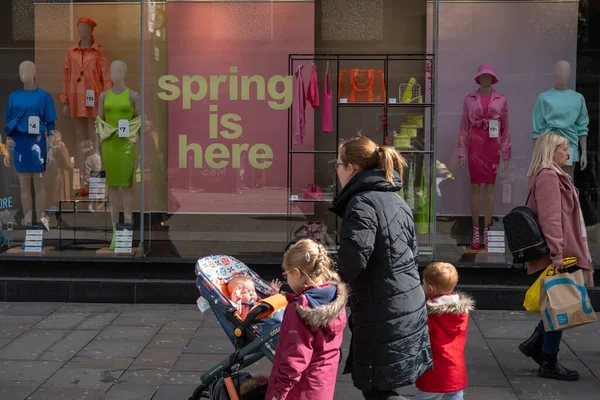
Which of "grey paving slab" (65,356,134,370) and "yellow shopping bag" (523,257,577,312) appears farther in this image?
"grey paving slab" (65,356,134,370)

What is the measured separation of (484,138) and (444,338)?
4.96 m

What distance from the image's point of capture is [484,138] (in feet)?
30.6

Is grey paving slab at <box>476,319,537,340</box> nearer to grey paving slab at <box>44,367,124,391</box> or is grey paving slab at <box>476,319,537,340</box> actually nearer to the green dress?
grey paving slab at <box>44,367,124,391</box>

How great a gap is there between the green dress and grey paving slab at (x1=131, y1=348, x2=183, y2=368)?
9.76 feet

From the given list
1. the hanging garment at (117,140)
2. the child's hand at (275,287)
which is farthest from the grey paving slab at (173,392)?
the hanging garment at (117,140)

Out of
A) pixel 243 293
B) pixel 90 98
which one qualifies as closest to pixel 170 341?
pixel 243 293

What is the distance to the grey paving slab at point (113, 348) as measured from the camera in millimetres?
6570

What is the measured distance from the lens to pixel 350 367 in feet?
14.6

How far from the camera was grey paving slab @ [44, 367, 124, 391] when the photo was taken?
229 inches

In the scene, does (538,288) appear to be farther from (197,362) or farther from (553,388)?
(197,362)

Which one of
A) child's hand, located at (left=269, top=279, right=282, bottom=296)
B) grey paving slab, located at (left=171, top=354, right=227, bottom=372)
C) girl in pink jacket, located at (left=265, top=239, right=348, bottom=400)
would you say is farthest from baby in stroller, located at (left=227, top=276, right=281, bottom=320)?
grey paving slab, located at (left=171, top=354, right=227, bottom=372)

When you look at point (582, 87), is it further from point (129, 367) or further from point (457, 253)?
point (129, 367)

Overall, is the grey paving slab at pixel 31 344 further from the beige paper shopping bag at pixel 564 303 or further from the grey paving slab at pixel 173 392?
the beige paper shopping bag at pixel 564 303

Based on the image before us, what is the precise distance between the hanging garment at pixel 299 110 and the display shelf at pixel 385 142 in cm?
6
